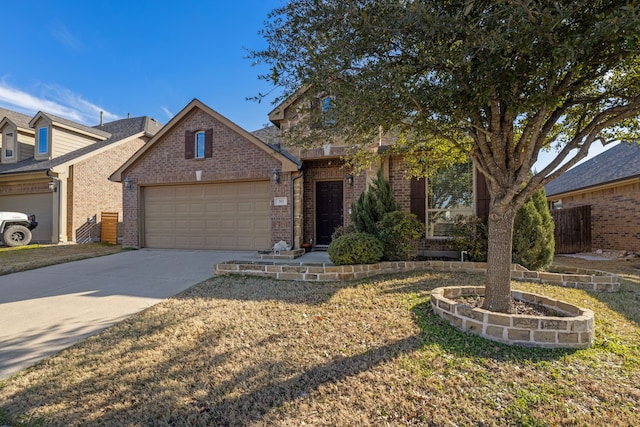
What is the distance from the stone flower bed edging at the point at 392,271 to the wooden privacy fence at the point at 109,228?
30.5 feet

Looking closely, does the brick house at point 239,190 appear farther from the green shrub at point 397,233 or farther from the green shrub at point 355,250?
the green shrub at point 355,250

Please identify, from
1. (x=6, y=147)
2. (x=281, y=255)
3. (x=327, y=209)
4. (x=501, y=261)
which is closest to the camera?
(x=501, y=261)

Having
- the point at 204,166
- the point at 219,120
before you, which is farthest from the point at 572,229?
the point at 204,166

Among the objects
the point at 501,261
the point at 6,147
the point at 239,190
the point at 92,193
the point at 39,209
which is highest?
the point at 6,147

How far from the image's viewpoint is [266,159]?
9609mm

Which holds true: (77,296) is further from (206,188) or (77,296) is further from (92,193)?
(92,193)

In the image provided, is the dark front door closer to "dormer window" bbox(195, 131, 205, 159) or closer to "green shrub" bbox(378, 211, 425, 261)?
"green shrub" bbox(378, 211, 425, 261)

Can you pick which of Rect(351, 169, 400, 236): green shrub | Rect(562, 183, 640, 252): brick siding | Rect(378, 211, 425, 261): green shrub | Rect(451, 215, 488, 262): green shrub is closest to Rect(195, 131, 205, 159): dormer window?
Rect(351, 169, 400, 236): green shrub

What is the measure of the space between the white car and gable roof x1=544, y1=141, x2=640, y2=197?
68.1 feet

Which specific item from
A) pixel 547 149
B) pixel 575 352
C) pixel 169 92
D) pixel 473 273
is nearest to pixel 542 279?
pixel 473 273

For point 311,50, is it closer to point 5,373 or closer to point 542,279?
point 5,373

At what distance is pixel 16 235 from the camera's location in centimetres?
1151

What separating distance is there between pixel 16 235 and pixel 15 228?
28 cm

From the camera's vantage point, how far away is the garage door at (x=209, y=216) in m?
9.88
